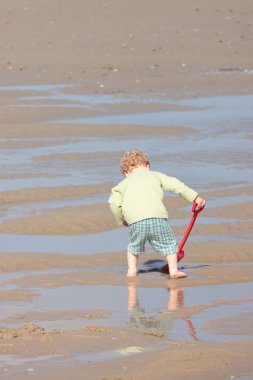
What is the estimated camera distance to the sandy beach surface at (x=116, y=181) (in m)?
6.16

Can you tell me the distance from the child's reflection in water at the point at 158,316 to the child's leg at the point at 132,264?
46 cm

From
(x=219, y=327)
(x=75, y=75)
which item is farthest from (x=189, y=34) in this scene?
(x=219, y=327)

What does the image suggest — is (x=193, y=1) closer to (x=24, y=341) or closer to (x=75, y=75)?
(x=75, y=75)

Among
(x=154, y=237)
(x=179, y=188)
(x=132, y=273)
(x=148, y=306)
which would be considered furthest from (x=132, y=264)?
(x=148, y=306)

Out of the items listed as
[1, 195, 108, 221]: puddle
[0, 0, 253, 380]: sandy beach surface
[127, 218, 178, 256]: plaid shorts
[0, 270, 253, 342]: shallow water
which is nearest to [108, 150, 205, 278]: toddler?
[127, 218, 178, 256]: plaid shorts

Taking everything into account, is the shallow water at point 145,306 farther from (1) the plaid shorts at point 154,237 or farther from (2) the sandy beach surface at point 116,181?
(1) the plaid shorts at point 154,237

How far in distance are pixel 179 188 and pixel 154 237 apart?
40 centimetres

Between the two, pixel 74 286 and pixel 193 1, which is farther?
pixel 193 1

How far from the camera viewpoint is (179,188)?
848cm

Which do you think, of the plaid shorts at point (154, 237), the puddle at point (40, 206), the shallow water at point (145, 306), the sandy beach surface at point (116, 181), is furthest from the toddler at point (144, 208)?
the puddle at point (40, 206)

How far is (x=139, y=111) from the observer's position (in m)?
17.6

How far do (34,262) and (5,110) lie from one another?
881cm

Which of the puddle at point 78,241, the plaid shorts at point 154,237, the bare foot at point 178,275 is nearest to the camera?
the bare foot at point 178,275

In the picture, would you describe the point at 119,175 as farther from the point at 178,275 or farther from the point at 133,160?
the point at 178,275
